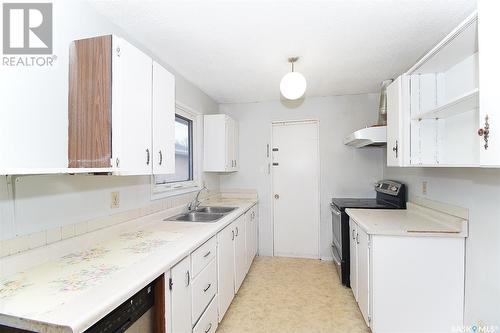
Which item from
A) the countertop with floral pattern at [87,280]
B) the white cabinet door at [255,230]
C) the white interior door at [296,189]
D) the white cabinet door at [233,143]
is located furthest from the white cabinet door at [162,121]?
the white interior door at [296,189]

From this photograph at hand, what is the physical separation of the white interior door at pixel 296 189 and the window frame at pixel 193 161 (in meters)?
1.19

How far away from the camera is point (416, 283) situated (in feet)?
5.99

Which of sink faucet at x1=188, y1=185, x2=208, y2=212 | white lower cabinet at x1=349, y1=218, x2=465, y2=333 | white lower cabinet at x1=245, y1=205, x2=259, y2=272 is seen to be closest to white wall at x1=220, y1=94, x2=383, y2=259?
white lower cabinet at x1=245, y1=205, x2=259, y2=272

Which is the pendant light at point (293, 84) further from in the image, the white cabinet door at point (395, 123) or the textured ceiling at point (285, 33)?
the white cabinet door at point (395, 123)

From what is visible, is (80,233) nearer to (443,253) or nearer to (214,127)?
(214,127)

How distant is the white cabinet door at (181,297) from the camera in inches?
51.4

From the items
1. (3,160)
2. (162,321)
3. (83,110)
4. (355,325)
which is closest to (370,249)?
(355,325)

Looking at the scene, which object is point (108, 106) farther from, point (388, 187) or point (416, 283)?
point (388, 187)

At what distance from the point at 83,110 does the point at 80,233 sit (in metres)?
0.72

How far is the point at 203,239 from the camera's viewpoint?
1.67 meters

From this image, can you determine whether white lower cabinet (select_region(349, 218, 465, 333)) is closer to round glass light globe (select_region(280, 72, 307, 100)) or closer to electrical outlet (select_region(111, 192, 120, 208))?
round glass light globe (select_region(280, 72, 307, 100))

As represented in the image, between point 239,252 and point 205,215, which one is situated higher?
point 205,215

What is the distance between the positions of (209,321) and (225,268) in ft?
1.49
